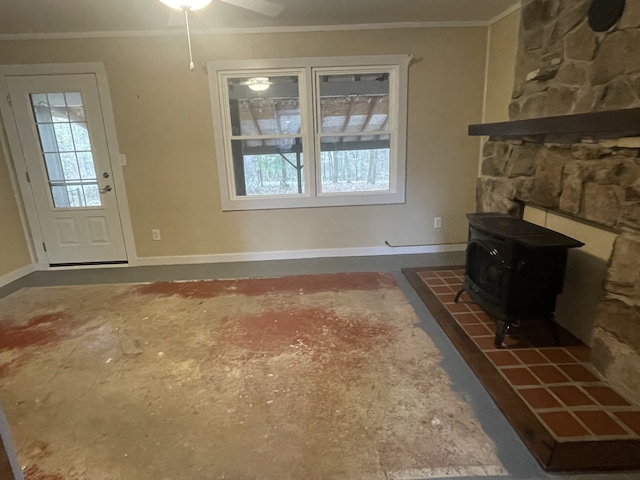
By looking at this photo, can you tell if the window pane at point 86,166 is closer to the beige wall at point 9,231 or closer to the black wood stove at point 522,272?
the beige wall at point 9,231

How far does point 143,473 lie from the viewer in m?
1.62

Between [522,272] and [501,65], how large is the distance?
2.47 meters

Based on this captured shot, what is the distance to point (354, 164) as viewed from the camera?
14.1 ft

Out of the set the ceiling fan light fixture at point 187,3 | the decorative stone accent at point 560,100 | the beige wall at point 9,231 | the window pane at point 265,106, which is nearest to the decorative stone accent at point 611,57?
the decorative stone accent at point 560,100

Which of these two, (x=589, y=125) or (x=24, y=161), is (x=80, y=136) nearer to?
(x=24, y=161)

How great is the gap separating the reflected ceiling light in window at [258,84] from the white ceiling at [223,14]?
0.51 m

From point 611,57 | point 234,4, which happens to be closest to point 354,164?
point 234,4

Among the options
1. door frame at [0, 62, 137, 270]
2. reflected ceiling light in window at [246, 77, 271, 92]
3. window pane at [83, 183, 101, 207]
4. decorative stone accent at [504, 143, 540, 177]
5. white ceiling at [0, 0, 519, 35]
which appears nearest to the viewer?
decorative stone accent at [504, 143, 540, 177]

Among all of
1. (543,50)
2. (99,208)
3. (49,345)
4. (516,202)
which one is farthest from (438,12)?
(49,345)

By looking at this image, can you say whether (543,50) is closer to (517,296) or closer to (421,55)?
(421,55)

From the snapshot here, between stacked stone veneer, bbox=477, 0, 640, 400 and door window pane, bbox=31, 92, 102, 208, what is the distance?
4293 millimetres

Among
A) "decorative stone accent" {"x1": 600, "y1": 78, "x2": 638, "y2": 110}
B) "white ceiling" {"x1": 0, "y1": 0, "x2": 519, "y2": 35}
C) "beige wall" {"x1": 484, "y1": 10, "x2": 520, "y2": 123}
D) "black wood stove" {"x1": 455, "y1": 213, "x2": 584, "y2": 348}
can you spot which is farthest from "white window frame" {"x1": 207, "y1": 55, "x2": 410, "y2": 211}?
"decorative stone accent" {"x1": 600, "y1": 78, "x2": 638, "y2": 110}

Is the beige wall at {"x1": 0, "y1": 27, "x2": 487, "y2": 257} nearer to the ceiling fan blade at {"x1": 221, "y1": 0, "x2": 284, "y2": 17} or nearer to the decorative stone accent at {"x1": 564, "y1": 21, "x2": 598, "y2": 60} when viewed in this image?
the ceiling fan blade at {"x1": 221, "y1": 0, "x2": 284, "y2": 17}

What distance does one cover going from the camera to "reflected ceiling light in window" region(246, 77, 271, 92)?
4.02 metres
